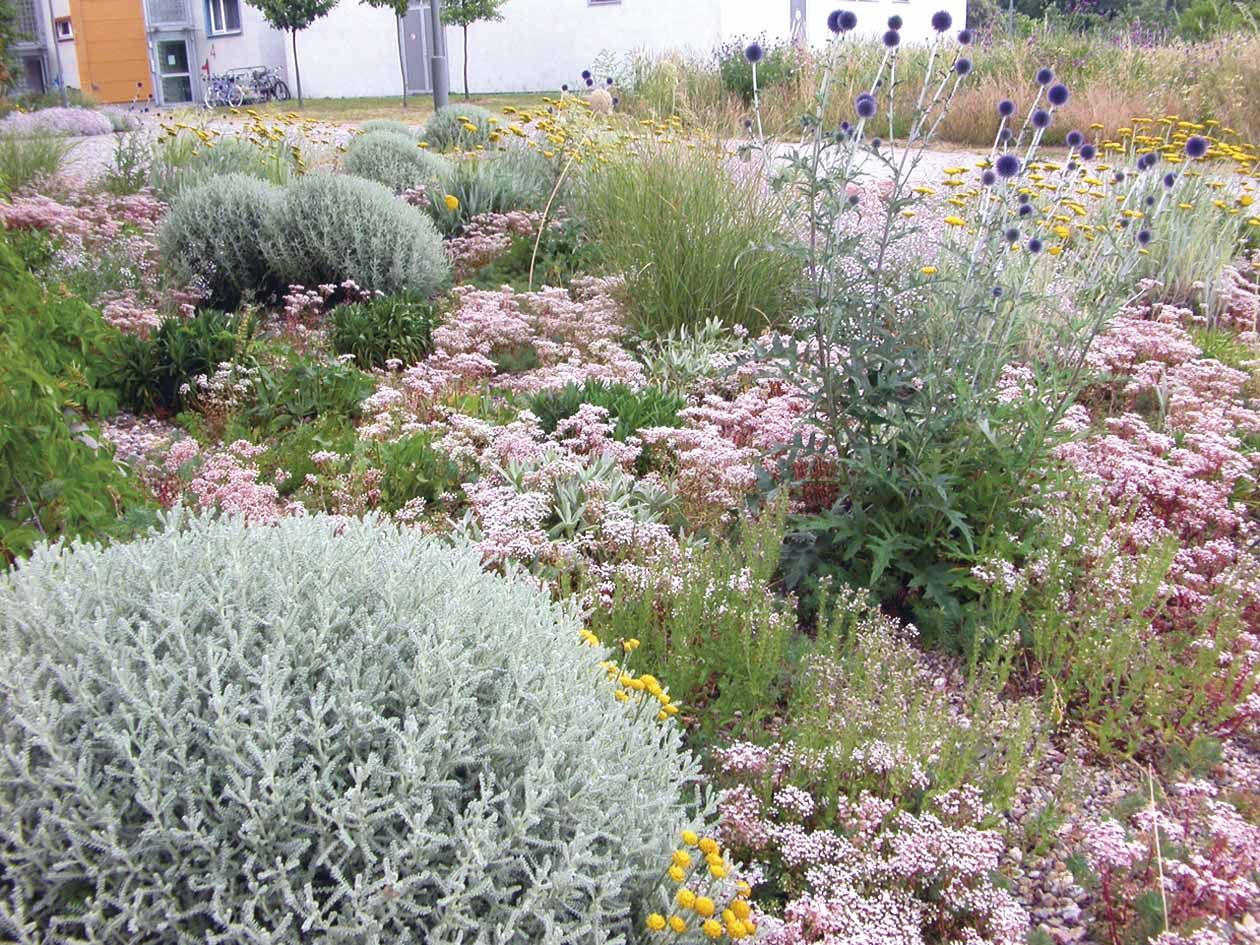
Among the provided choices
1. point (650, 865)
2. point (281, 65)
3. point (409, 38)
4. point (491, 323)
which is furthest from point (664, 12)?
point (650, 865)

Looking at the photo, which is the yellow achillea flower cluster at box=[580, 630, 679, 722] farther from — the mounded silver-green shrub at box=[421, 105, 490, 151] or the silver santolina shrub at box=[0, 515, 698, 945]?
the mounded silver-green shrub at box=[421, 105, 490, 151]

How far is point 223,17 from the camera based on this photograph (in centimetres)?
3528

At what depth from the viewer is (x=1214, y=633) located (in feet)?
10.5

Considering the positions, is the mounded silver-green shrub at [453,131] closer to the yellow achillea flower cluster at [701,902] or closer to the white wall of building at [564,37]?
the yellow achillea flower cluster at [701,902]

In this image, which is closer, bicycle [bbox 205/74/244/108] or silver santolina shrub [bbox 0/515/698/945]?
silver santolina shrub [bbox 0/515/698/945]

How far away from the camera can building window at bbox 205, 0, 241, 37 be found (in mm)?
34875

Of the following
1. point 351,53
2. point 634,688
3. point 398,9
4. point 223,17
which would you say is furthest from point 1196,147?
point 223,17

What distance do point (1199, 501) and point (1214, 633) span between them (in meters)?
0.53

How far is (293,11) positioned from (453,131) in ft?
63.7

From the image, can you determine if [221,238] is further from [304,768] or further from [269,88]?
[269,88]

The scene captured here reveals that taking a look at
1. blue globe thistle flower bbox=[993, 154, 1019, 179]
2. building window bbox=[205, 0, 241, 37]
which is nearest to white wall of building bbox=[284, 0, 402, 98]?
building window bbox=[205, 0, 241, 37]

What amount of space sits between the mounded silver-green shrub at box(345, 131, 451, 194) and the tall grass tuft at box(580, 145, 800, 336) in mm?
2986

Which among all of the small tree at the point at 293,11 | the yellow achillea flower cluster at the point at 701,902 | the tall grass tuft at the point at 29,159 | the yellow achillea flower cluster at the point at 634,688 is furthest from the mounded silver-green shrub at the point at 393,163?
the small tree at the point at 293,11

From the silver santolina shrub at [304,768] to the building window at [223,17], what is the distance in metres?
38.6
